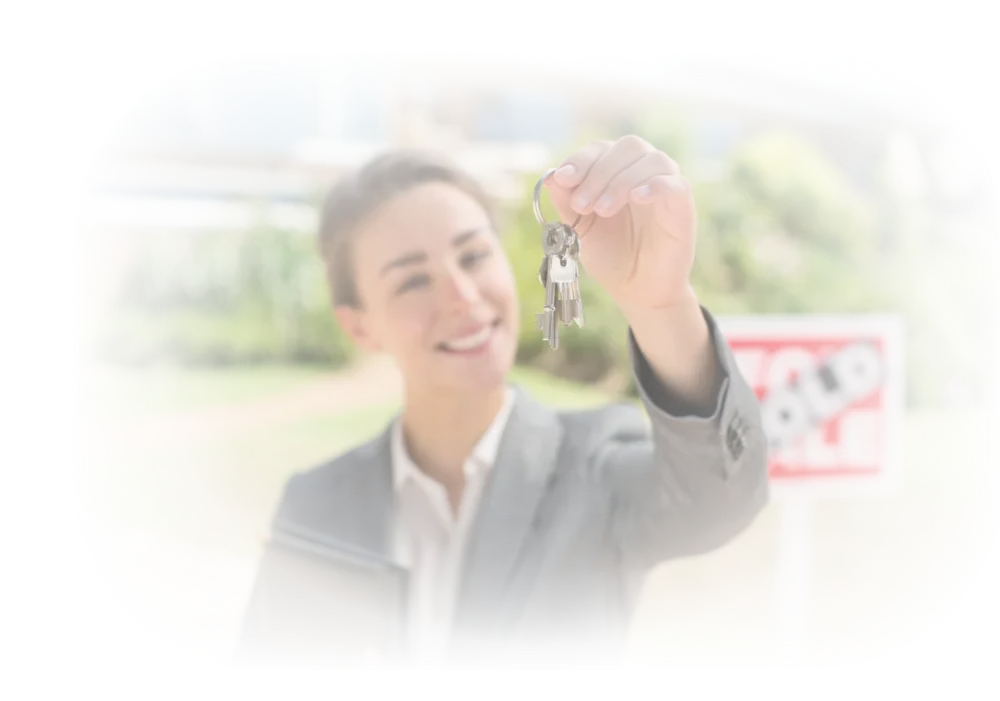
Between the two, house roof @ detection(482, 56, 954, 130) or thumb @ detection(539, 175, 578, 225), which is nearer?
thumb @ detection(539, 175, 578, 225)

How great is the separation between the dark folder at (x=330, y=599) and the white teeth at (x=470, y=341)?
371 millimetres

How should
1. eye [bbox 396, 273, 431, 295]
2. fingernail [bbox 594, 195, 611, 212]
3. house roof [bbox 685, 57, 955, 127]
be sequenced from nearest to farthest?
1. fingernail [bbox 594, 195, 611, 212]
2. eye [bbox 396, 273, 431, 295]
3. house roof [bbox 685, 57, 955, 127]

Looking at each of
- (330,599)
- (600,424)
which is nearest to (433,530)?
(330,599)

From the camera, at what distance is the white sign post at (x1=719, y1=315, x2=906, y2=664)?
170 cm

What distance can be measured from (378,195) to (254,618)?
0.75m

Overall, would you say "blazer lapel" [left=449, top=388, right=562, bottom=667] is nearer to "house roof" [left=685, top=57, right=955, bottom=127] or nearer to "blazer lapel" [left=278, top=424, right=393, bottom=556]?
"blazer lapel" [left=278, top=424, right=393, bottom=556]

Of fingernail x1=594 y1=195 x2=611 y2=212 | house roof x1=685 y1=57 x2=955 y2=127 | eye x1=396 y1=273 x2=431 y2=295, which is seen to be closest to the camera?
fingernail x1=594 y1=195 x2=611 y2=212

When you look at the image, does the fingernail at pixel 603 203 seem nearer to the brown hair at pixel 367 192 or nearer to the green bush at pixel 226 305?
the brown hair at pixel 367 192

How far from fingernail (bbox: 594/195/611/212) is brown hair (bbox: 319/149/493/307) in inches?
7.8

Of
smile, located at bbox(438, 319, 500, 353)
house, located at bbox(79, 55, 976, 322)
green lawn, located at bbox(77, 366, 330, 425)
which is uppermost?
house, located at bbox(79, 55, 976, 322)

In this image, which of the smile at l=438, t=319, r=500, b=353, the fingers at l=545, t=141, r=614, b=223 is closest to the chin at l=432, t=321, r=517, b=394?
the smile at l=438, t=319, r=500, b=353

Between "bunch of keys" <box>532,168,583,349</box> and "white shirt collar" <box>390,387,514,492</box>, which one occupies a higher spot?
"bunch of keys" <box>532,168,583,349</box>

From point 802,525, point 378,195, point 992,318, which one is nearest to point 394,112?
point 378,195

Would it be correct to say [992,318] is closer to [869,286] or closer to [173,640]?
[869,286]
